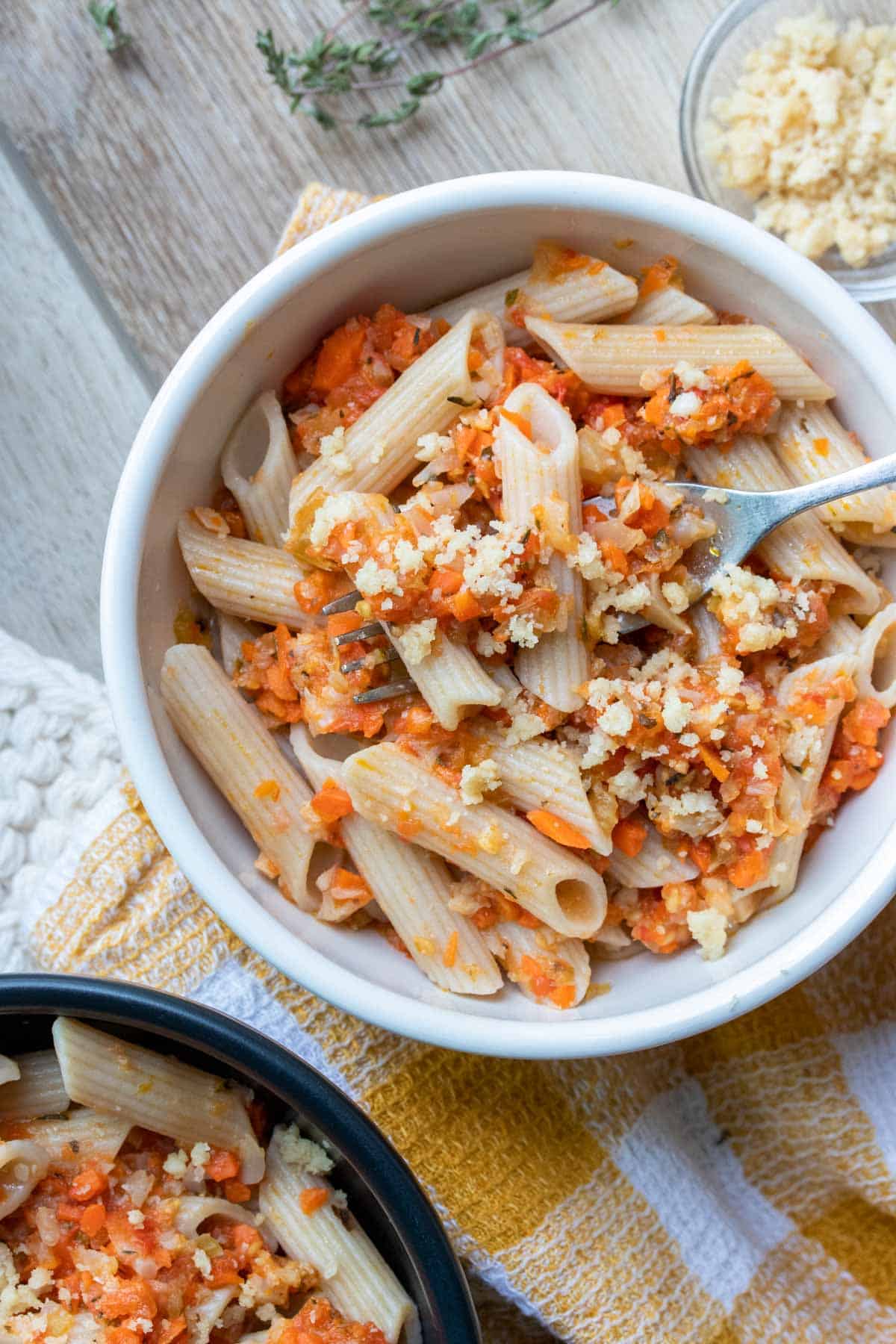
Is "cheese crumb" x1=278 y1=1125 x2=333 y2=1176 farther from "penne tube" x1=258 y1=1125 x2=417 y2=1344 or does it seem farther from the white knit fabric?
the white knit fabric

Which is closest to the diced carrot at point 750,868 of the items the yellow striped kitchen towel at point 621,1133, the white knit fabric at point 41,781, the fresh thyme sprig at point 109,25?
the yellow striped kitchen towel at point 621,1133

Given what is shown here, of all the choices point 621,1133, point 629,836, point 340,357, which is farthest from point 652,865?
point 340,357

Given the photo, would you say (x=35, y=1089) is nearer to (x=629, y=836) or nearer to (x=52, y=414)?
(x=629, y=836)

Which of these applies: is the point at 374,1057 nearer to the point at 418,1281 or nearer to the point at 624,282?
the point at 418,1281

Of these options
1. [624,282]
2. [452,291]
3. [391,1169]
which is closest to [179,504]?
[452,291]

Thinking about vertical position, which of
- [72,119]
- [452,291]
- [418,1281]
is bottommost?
[418,1281]

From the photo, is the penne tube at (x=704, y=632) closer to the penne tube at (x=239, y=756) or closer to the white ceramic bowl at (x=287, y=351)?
the white ceramic bowl at (x=287, y=351)
